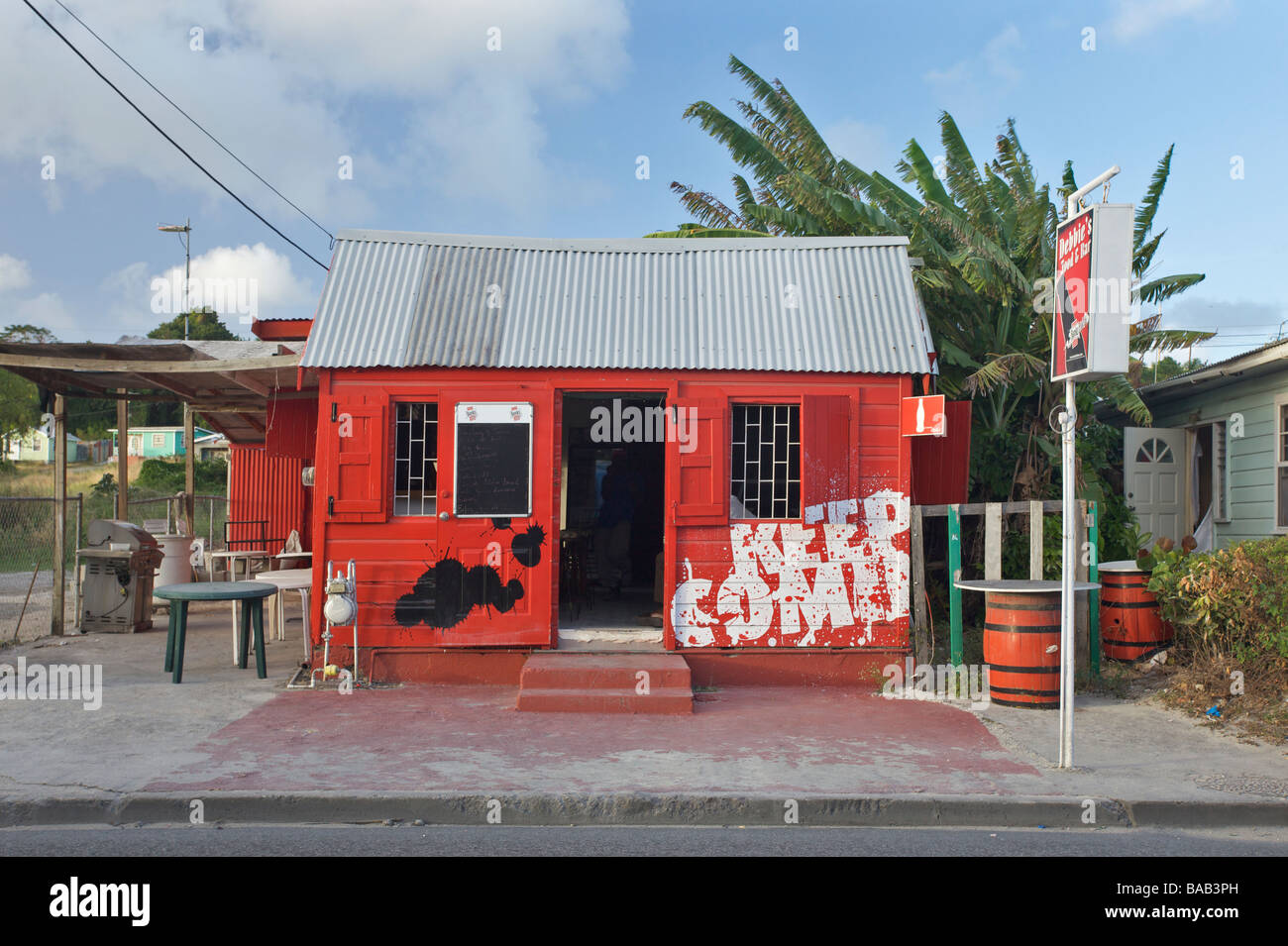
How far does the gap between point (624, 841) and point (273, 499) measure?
12502 millimetres

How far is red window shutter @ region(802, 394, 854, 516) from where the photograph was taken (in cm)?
965

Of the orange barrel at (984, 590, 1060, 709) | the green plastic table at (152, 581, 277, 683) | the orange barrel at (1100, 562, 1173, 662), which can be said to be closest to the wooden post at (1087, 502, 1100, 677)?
the orange barrel at (1100, 562, 1173, 662)

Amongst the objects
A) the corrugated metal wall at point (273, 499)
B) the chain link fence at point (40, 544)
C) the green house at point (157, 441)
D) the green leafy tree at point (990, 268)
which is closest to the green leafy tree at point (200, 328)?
the green house at point (157, 441)

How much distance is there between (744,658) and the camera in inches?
380

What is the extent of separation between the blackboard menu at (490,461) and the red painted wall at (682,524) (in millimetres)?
110

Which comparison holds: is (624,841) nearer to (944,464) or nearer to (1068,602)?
(1068,602)

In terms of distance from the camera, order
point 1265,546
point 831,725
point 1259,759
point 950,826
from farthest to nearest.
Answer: point 1265,546 → point 831,725 → point 1259,759 → point 950,826

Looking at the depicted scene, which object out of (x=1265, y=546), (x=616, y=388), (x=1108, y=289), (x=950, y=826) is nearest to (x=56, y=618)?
(x=616, y=388)

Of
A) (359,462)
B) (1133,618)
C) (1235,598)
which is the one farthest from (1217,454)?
(359,462)

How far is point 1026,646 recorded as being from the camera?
28.0 ft

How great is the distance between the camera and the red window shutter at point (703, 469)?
962cm

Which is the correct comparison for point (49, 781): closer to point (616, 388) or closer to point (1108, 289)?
point (616, 388)

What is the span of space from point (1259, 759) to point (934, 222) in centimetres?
779

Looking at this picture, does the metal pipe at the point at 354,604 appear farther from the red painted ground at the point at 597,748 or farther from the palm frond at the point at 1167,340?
the palm frond at the point at 1167,340
